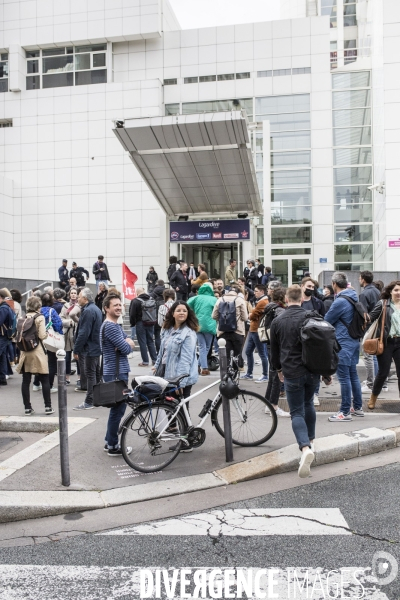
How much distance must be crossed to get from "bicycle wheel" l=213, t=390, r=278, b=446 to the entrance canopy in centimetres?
1359

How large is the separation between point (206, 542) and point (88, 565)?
34.9 inches

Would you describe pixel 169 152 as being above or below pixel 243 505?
above

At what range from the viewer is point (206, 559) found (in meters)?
3.90

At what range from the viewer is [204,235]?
23125 mm

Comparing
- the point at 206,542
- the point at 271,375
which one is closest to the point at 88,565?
the point at 206,542

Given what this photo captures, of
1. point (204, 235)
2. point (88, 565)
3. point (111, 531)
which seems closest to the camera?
point (88, 565)

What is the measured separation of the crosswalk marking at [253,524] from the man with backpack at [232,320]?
5.14 m

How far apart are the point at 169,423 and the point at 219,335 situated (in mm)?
4198

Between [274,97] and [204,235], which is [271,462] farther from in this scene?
[274,97]

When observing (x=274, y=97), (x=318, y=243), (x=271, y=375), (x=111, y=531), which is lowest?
(x=111, y=531)

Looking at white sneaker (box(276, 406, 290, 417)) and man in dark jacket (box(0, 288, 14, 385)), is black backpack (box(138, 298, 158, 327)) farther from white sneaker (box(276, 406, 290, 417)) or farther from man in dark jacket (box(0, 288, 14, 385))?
white sneaker (box(276, 406, 290, 417))

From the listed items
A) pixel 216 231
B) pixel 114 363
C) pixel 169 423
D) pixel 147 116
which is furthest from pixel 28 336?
pixel 147 116

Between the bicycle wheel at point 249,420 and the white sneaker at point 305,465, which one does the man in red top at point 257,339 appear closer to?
the bicycle wheel at point 249,420

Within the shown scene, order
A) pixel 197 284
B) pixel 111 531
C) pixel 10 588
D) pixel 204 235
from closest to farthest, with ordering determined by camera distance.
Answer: pixel 10 588, pixel 111 531, pixel 197 284, pixel 204 235
